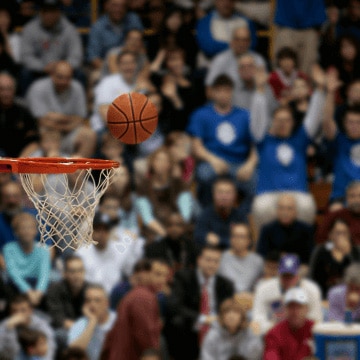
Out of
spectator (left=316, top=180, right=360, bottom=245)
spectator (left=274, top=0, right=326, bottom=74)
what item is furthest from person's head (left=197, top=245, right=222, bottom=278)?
spectator (left=274, top=0, right=326, bottom=74)

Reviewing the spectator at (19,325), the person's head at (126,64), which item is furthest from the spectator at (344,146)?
the spectator at (19,325)

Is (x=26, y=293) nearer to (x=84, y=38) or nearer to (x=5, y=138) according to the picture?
(x=5, y=138)

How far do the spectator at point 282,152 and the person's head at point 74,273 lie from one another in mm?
2020

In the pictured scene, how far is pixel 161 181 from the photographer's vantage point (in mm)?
10641

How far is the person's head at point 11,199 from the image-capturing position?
1003cm

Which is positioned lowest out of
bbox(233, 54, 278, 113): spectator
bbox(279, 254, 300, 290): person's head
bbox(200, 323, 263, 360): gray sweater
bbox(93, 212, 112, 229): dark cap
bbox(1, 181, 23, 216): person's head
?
bbox(200, 323, 263, 360): gray sweater

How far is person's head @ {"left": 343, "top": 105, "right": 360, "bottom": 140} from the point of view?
1096cm

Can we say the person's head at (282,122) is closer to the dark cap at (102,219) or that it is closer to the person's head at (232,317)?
the dark cap at (102,219)

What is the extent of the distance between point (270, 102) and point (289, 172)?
1.05 meters

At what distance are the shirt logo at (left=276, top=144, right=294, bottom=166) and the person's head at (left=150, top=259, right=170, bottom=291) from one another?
73.8 inches

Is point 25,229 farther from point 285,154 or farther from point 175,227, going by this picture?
point 285,154

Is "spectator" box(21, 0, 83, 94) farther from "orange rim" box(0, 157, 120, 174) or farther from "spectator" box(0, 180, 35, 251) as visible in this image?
"orange rim" box(0, 157, 120, 174)

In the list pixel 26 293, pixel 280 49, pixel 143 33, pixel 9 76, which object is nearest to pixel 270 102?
pixel 280 49

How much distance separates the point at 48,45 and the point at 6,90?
118 cm
